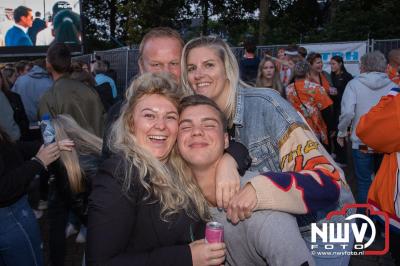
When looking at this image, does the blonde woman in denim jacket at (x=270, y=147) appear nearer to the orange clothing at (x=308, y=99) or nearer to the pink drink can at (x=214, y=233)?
the pink drink can at (x=214, y=233)

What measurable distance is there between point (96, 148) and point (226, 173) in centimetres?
185

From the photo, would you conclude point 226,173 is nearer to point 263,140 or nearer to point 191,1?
point 263,140

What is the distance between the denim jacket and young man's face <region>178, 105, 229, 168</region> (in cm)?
24

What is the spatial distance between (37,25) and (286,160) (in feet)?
66.7

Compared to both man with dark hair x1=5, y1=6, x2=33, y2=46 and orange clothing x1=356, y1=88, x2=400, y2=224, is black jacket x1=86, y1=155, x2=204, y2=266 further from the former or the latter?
man with dark hair x1=5, y1=6, x2=33, y2=46

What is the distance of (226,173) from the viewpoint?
1.86 m

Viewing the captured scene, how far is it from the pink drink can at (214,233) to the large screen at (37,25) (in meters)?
18.6

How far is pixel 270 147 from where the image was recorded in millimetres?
2150

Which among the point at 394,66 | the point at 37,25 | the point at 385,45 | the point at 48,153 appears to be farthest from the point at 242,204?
the point at 37,25

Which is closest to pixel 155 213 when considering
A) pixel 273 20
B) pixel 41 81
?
pixel 41 81

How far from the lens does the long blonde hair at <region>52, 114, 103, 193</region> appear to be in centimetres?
326

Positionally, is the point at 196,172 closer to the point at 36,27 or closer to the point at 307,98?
the point at 307,98

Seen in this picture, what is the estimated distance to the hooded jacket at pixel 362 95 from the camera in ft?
16.7

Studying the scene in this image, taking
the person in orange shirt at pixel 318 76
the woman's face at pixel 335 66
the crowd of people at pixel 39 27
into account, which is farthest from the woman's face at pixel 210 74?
the crowd of people at pixel 39 27
